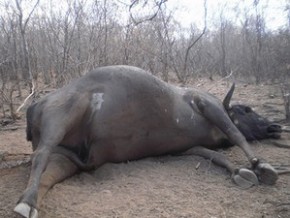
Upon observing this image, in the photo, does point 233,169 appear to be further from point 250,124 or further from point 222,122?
point 250,124

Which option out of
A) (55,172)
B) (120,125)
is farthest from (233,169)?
(55,172)

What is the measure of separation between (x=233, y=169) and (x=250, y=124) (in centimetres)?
144

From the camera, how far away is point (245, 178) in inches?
140

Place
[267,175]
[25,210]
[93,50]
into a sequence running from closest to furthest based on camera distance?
1. [25,210]
2. [267,175]
3. [93,50]

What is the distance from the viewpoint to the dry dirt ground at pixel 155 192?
2.89 m

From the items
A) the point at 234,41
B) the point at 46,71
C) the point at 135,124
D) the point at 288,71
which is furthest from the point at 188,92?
the point at 234,41

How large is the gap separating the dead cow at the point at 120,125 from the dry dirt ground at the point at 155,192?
4.4 inches

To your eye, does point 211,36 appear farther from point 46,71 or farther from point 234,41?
point 46,71

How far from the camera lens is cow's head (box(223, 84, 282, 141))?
5023 millimetres

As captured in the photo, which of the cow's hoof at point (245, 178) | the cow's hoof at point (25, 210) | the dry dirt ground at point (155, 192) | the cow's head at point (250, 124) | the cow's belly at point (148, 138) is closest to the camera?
the cow's hoof at point (25, 210)

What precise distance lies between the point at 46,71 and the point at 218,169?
9366 millimetres

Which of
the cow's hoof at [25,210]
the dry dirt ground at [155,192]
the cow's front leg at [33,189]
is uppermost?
the cow's front leg at [33,189]

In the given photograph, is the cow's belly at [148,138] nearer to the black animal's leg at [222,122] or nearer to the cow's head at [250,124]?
the black animal's leg at [222,122]

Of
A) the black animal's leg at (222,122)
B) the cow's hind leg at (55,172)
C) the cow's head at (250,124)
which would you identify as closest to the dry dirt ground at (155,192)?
the cow's hind leg at (55,172)
